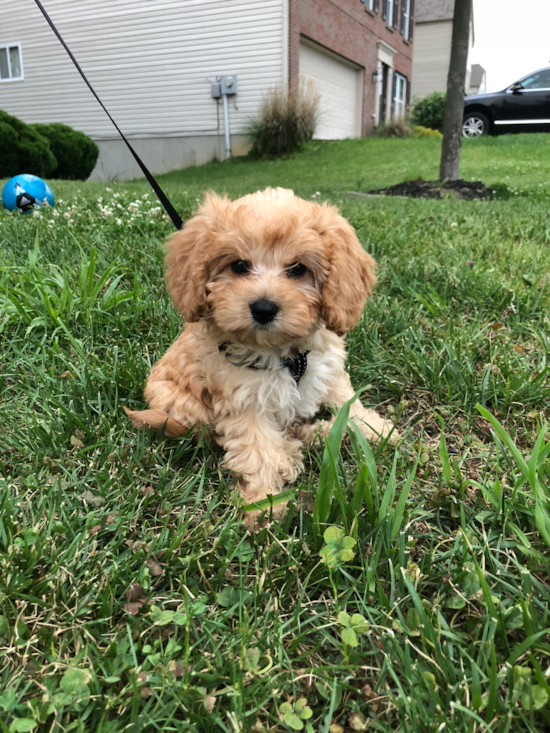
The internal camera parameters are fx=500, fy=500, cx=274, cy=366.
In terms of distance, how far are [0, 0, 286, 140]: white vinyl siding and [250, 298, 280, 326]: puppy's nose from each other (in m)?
20.1

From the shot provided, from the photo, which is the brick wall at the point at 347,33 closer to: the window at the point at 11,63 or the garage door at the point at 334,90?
the garage door at the point at 334,90

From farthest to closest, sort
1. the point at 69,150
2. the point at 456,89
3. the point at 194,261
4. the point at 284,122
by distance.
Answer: the point at 284,122
the point at 69,150
the point at 456,89
the point at 194,261

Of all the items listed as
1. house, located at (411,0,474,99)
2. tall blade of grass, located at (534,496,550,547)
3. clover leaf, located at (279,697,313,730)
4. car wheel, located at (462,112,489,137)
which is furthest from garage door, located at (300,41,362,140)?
clover leaf, located at (279,697,313,730)

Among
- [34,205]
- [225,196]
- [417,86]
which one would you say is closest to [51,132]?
[34,205]

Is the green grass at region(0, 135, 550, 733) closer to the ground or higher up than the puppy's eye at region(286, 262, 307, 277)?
closer to the ground

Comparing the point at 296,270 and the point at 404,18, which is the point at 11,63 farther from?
the point at 296,270

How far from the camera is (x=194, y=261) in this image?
233 centimetres

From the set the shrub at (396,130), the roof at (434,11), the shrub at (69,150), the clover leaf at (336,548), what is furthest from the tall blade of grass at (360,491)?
the roof at (434,11)

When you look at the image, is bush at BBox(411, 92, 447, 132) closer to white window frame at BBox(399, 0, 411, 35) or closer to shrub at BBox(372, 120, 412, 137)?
white window frame at BBox(399, 0, 411, 35)

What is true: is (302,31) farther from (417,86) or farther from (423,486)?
(417,86)

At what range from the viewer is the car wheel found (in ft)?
73.0

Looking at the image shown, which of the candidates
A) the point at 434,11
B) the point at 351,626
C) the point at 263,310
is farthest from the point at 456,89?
the point at 434,11

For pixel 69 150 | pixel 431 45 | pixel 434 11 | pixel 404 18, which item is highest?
pixel 434 11

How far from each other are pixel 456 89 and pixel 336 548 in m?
10.3
